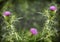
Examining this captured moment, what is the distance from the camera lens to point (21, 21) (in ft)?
11.4

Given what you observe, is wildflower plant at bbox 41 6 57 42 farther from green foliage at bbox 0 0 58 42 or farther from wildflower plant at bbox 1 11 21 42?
wildflower plant at bbox 1 11 21 42

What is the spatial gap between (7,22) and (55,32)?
62 centimetres

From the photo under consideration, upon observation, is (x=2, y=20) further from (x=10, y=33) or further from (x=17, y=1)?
(x=17, y=1)

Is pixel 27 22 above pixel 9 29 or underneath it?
above

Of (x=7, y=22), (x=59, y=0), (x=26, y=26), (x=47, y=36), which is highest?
(x=59, y=0)

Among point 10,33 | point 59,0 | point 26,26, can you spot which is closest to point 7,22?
point 10,33

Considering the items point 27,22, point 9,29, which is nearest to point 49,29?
point 9,29

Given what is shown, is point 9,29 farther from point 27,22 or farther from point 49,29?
point 27,22

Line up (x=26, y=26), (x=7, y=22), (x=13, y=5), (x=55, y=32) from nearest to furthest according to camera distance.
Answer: (x=7, y=22)
(x=55, y=32)
(x=26, y=26)
(x=13, y=5)

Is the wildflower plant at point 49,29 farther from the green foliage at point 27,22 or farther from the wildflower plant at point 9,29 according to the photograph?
the wildflower plant at point 9,29

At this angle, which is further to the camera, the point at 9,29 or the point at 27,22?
the point at 27,22

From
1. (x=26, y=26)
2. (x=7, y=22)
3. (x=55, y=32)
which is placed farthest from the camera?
(x=26, y=26)

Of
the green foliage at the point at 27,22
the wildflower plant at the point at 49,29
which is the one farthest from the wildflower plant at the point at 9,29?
the wildflower plant at the point at 49,29

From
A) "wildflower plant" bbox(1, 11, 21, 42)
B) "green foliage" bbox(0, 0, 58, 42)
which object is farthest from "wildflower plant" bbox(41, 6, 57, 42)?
"wildflower plant" bbox(1, 11, 21, 42)
